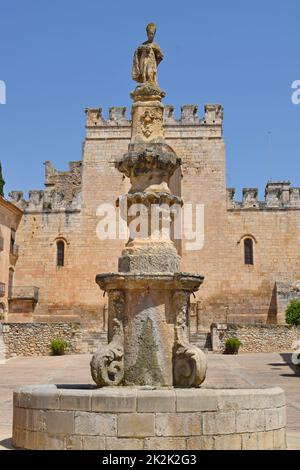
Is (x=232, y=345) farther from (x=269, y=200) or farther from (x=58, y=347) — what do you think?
(x=269, y=200)

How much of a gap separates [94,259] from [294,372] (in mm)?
15869

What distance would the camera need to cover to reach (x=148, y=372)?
22.3ft

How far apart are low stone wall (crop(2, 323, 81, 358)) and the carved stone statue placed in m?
18.5

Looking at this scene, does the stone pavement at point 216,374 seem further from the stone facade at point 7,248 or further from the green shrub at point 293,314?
the stone facade at point 7,248

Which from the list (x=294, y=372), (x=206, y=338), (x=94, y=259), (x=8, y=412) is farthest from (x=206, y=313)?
(x=8, y=412)

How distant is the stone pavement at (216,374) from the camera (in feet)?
33.5

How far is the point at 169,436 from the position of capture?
549 cm

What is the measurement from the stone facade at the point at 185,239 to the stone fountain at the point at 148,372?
2292 cm

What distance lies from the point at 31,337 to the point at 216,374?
11365 millimetres

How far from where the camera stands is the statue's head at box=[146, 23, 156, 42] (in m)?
8.26

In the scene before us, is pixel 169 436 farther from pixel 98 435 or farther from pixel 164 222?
pixel 164 222

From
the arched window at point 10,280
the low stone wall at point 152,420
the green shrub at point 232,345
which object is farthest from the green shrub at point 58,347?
the low stone wall at point 152,420

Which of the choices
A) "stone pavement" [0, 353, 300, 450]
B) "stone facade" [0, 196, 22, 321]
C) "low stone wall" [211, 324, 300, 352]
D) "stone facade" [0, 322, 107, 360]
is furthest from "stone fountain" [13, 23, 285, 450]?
"stone facade" [0, 196, 22, 321]

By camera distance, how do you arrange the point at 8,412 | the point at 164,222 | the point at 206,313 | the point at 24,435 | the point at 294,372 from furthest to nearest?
the point at 206,313 → the point at 294,372 → the point at 8,412 → the point at 164,222 → the point at 24,435
